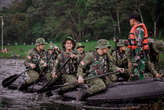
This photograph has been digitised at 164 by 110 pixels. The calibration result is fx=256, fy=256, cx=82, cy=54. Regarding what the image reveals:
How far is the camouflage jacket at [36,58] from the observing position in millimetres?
9875

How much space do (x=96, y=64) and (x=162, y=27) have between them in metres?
28.4

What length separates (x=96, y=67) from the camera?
751 centimetres

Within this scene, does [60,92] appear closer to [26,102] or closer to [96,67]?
[26,102]

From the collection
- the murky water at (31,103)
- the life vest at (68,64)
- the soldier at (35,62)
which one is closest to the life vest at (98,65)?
the murky water at (31,103)

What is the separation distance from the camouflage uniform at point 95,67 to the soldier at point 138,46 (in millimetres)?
672

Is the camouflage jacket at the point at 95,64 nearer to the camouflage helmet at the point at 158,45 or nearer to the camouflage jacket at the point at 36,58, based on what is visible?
the camouflage helmet at the point at 158,45

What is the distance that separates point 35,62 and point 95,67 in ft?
10.9

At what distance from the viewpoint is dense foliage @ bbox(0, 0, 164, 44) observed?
32.6 metres

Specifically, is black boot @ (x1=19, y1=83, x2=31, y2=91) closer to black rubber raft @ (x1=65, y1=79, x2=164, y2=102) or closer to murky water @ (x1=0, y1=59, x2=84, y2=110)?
murky water @ (x1=0, y1=59, x2=84, y2=110)

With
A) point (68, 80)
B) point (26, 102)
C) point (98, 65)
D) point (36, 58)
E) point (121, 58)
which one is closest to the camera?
point (98, 65)

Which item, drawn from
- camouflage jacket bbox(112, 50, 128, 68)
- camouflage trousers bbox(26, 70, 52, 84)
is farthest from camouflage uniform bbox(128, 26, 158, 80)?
camouflage trousers bbox(26, 70, 52, 84)

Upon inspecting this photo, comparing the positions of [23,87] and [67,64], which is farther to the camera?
[23,87]

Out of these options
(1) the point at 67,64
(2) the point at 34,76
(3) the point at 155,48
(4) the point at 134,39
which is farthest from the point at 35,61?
(3) the point at 155,48

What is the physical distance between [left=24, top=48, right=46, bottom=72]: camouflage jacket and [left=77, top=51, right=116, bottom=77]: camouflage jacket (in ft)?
9.55
